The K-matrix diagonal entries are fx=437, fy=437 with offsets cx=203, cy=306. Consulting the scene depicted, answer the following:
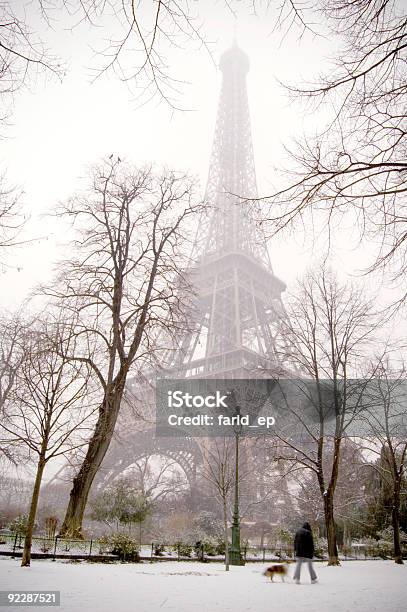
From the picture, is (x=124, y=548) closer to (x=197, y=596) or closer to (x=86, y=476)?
(x=86, y=476)

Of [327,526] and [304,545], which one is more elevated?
[304,545]

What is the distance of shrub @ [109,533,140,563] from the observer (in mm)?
13047

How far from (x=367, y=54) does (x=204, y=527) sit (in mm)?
22365

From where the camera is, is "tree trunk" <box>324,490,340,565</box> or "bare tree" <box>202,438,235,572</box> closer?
"bare tree" <box>202,438,235,572</box>

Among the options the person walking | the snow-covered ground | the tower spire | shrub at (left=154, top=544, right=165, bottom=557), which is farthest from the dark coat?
the tower spire

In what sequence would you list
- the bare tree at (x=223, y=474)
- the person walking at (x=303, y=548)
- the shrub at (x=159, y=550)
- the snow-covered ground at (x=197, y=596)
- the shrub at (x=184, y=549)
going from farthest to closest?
the shrub at (x=184, y=549) < the shrub at (x=159, y=550) < the bare tree at (x=223, y=474) < the person walking at (x=303, y=548) < the snow-covered ground at (x=197, y=596)

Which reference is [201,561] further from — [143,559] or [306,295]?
[306,295]

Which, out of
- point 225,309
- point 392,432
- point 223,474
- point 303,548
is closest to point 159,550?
point 223,474

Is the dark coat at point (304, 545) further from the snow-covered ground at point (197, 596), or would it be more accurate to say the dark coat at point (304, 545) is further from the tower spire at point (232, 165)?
the tower spire at point (232, 165)

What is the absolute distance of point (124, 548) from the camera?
1305cm

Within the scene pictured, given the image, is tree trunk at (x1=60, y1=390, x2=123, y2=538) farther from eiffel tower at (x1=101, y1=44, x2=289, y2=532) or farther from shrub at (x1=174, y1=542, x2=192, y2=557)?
eiffel tower at (x1=101, y1=44, x2=289, y2=532)

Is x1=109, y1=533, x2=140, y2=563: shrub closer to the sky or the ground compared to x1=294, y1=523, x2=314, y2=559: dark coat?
closer to the ground

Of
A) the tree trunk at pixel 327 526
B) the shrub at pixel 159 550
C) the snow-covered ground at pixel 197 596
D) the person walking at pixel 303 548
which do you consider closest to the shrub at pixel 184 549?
the shrub at pixel 159 550

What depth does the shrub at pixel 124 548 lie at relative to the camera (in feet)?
42.8
